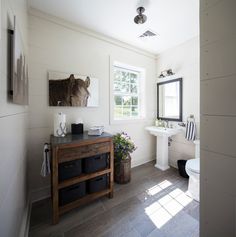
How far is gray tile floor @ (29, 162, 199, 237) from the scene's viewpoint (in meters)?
1.34

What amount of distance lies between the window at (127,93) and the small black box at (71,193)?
51.7 inches

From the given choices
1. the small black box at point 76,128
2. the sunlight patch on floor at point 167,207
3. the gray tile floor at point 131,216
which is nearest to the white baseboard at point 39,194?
the gray tile floor at point 131,216

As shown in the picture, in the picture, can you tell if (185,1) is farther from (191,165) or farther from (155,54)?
(191,165)

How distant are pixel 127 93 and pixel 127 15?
1358 mm

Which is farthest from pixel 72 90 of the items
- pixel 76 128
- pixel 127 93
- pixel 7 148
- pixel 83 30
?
pixel 7 148

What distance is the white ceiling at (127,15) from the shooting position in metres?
1.63

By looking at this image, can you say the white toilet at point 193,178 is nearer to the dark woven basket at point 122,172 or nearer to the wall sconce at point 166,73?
the dark woven basket at point 122,172

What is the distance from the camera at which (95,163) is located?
1686 millimetres

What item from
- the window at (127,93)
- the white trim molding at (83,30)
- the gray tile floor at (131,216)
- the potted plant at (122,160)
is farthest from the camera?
the window at (127,93)

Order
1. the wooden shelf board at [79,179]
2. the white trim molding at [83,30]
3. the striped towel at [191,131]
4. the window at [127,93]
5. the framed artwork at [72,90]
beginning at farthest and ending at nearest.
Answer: the window at [127,93] → the striped towel at [191,131] → the framed artwork at [72,90] → the white trim molding at [83,30] → the wooden shelf board at [79,179]

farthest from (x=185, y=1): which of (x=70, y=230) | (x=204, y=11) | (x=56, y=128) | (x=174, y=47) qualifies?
(x=70, y=230)

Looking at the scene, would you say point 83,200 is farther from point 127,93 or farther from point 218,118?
point 127,93

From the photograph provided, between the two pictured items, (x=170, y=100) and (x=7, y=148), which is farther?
(x=170, y=100)

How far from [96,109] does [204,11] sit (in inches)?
70.1
